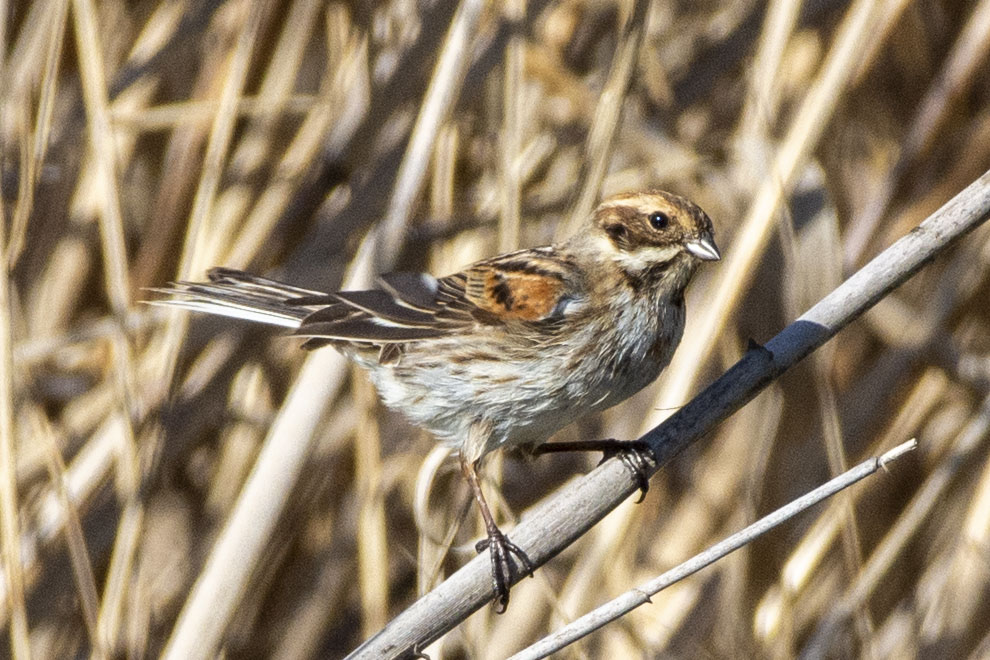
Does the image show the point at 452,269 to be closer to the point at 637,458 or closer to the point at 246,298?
the point at 246,298

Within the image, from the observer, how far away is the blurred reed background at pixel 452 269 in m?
2.55

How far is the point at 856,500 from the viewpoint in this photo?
11.4ft

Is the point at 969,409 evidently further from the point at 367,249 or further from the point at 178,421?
the point at 178,421

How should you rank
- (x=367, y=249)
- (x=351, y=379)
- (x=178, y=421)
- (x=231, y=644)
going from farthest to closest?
1. (x=231, y=644)
2. (x=351, y=379)
3. (x=178, y=421)
4. (x=367, y=249)

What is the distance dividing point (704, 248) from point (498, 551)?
2.57ft

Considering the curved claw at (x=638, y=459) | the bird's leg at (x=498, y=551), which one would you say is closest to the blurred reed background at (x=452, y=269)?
the bird's leg at (x=498, y=551)

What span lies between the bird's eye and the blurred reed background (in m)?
0.21

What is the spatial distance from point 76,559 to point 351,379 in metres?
0.90

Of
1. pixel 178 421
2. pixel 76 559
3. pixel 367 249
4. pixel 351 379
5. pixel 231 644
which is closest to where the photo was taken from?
pixel 76 559

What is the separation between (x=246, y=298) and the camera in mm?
2428

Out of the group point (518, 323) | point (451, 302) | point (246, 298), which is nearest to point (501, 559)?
point (518, 323)

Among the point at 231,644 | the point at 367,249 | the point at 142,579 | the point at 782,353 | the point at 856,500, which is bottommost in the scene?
the point at 856,500

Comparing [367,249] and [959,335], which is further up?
[367,249]

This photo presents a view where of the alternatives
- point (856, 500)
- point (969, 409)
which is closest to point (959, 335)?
point (969, 409)
